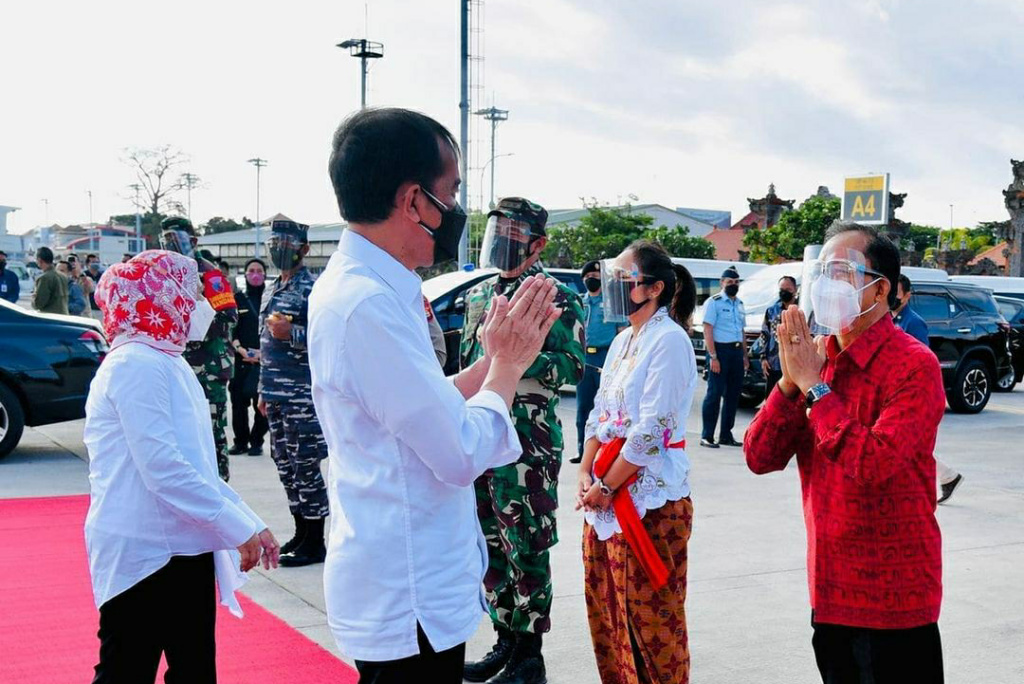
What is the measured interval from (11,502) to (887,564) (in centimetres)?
658

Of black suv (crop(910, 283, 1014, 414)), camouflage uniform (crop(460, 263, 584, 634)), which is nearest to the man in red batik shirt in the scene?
camouflage uniform (crop(460, 263, 584, 634))

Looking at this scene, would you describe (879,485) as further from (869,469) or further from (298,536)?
(298,536)

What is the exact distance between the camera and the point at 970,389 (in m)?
14.2

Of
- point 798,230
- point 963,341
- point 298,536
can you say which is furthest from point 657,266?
point 798,230

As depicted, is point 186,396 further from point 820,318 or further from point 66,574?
point 66,574

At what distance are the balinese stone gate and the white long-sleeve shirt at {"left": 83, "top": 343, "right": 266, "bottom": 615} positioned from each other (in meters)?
46.4

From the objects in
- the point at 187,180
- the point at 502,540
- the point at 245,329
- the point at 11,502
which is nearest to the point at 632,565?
the point at 502,540

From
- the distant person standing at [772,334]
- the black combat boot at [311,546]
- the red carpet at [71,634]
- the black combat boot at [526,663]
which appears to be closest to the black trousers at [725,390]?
the distant person standing at [772,334]

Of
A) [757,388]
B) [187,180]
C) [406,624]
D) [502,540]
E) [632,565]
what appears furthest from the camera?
[187,180]

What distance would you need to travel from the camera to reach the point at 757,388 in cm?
1308

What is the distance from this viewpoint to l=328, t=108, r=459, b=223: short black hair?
2.06 meters

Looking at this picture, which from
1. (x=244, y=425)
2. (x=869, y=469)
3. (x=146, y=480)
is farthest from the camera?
(x=244, y=425)

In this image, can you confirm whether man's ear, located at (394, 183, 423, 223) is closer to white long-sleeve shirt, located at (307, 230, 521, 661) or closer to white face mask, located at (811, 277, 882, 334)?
white long-sleeve shirt, located at (307, 230, 521, 661)

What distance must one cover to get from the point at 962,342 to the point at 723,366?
553 cm
